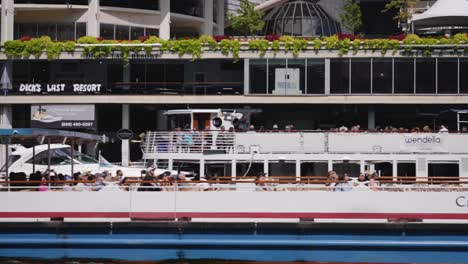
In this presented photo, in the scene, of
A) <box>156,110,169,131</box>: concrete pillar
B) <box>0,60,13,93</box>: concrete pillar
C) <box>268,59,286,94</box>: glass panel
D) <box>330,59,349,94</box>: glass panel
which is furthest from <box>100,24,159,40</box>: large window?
<box>330,59,349,94</box>: glass panel

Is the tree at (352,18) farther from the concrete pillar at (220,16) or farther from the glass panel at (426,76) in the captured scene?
the glass panel at (426,76)

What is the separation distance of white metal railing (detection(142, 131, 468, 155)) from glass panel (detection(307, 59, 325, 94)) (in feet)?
58.0

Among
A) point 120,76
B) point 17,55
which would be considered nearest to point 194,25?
point 120,76

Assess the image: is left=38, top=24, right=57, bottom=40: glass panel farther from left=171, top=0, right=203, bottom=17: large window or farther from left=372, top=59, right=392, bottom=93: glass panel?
left=372, top=59, right=392, bottom=93: glass panel

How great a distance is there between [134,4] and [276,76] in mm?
13277

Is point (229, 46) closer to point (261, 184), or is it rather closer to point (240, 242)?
point (261, 184)

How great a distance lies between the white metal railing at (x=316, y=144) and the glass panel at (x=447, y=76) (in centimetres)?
1729

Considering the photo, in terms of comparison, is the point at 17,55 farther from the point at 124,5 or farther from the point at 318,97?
the point at 318,97

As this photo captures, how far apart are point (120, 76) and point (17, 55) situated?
560 cm

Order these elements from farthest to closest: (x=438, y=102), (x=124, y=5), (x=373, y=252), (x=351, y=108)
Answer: (x=124, y=5)
(x=351, y=108)
(x=438, y=102)
(x=373, y=252)

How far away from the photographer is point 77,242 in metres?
19.9

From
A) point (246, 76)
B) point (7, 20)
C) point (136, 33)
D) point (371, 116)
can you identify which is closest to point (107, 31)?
point (136, 33)

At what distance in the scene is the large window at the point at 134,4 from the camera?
2093 inches

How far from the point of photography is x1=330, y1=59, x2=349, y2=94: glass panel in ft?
146
